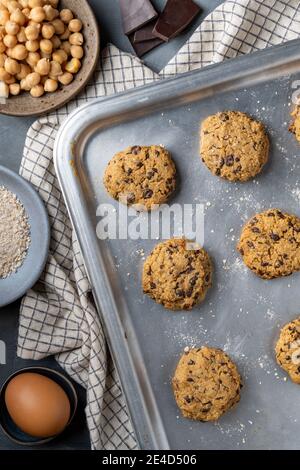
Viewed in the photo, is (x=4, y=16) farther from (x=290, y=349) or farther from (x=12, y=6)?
(x=290, y=349)

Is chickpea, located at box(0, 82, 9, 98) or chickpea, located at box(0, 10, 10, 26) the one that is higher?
chickpea, located at box(0, 10, 10, 26)

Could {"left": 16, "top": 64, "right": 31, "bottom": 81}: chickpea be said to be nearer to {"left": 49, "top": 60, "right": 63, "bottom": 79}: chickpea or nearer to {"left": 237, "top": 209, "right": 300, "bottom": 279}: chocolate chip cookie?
{"left": 49, "top": 60, "right": 63, "bottom": 79}: chickpea

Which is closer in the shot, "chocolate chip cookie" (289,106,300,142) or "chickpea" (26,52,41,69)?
"chocolate chip cookie" (289,106,300,142)

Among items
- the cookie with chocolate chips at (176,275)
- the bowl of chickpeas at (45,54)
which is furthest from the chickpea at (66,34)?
the cookie with chocolate chips at (176,275)

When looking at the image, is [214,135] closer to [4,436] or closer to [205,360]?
[205,360]

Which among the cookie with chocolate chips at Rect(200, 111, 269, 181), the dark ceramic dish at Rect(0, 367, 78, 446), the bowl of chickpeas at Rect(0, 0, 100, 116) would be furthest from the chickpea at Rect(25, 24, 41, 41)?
the dark ceramic dish at Rect(0, 367, 78, 446)

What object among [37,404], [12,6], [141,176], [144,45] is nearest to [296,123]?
[141,176]

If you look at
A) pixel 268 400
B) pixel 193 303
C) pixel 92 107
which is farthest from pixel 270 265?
pixel 92 107

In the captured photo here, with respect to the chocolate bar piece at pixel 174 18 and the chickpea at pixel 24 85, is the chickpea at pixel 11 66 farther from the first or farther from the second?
the chocolate bar piece at pixel 174 18
